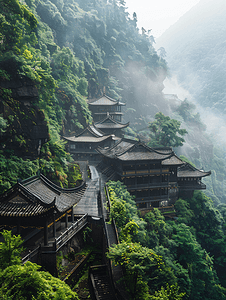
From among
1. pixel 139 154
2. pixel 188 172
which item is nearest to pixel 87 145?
pixel 139 154

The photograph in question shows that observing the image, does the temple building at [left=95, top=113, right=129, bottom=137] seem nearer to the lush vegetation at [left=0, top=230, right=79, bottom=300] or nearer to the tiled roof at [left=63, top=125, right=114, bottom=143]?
the tiled roof at [left=63, top=125, right=114, bottom=143]

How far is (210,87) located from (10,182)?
145m

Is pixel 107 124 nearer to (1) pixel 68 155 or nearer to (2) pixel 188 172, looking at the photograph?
(1) pixel 68 155

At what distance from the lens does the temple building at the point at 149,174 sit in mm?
29844

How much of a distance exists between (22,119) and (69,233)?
1325cm

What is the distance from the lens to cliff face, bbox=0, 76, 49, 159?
20625 millimetres

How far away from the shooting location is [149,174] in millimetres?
30703

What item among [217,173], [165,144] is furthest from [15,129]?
[217,173]

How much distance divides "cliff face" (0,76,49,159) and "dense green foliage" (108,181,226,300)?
10.5 m

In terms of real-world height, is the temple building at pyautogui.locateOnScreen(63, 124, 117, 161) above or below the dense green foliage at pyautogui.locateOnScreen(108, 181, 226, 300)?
above

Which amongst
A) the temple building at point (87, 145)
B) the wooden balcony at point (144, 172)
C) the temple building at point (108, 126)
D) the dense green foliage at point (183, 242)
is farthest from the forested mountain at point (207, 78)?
the wooden balcony at point (144, 172)

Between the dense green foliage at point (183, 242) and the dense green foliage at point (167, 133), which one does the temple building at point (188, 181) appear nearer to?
the dense green foliage at point (183, 242)

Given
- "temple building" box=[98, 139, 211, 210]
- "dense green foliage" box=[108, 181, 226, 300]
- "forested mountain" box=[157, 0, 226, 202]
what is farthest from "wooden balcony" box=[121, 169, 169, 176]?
"forested mountain" box=[157, 0, 226, 202]

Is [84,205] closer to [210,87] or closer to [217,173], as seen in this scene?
[217,173]
